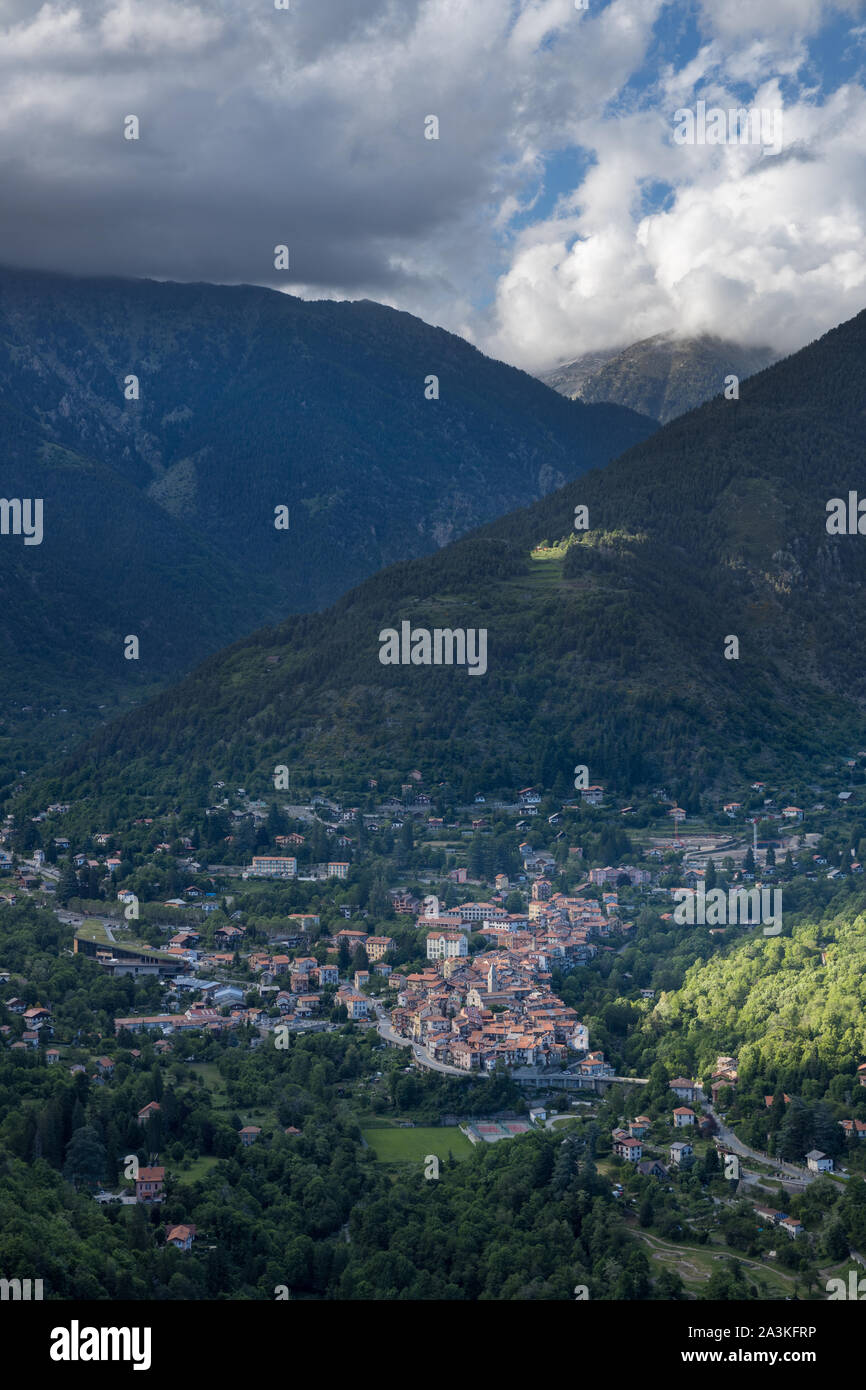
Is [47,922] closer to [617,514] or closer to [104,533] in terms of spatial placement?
[617,514]

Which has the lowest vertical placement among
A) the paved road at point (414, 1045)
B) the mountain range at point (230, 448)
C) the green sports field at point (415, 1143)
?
the green sports field at point (415, 1143)

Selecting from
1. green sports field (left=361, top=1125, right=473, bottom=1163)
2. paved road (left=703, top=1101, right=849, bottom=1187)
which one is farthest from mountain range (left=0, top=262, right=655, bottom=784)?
paved road (left=703, top=1101, right=849, bottom=1187)

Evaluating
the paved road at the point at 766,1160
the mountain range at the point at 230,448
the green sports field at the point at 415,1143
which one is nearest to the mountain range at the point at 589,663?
the green sports field at the point at 415,1143

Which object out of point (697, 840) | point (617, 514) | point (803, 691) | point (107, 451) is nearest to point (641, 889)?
point (697, 840)

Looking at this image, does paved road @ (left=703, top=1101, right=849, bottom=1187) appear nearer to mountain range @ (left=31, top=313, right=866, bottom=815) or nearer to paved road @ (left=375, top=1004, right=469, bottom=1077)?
paved road @ (left=375, top=1004, right=469, bottom=1077)

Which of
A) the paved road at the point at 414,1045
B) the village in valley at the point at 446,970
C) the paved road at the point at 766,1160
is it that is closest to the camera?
the paved road at the point at 766,1160

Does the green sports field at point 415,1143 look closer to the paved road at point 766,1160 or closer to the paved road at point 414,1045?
the paved road at point 414,1045
